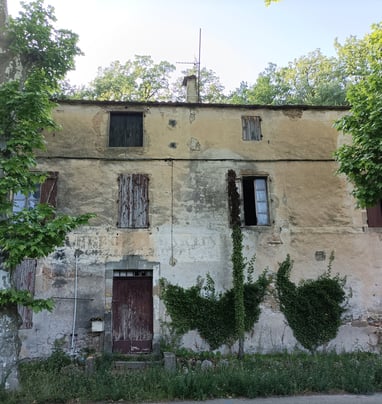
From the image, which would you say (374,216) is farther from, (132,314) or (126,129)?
(126,129)

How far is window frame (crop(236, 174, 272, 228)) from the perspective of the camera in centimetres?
1157

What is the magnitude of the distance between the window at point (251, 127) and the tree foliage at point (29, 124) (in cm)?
576

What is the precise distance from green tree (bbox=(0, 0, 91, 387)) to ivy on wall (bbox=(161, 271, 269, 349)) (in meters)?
4.50

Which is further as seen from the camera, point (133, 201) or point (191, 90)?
point (191, 90)

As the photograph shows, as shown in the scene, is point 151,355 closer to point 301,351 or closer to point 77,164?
point 301,351

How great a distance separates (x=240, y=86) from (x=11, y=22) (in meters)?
17.5

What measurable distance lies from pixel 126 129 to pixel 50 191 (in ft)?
9.31

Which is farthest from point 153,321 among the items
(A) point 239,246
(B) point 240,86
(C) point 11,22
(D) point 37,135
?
(B) point 240,86

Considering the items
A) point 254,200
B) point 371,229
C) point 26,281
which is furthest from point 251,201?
point 26,281

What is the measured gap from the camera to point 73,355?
10055 mm

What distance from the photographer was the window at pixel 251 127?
12.1m

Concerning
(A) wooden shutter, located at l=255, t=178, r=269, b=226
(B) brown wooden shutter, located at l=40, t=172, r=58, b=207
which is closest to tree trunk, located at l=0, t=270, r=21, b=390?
(B) brown wooden shutter, located at l=40, t=172, r=58, b=207

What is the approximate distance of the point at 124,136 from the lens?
11820 millimetres

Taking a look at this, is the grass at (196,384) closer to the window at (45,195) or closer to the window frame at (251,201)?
the window frame at (251,201)
